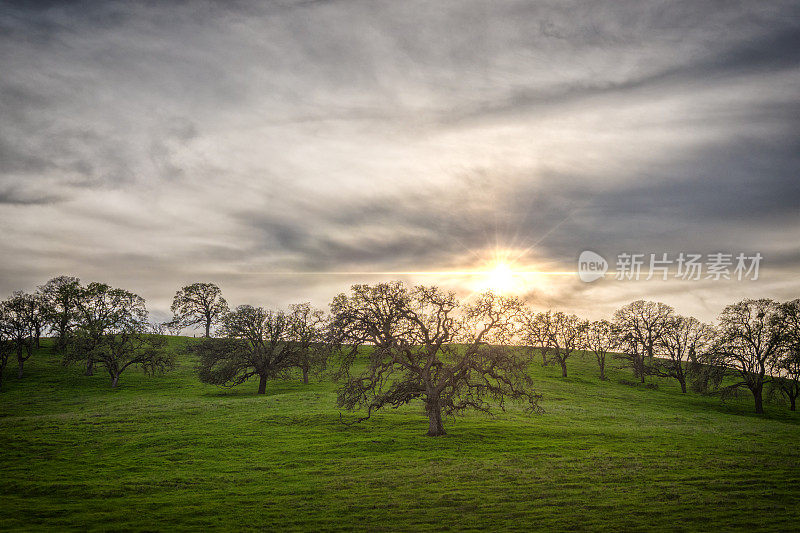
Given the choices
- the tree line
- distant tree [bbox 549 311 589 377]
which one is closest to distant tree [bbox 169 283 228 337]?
the tree line

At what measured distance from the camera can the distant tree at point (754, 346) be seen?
75.1 m

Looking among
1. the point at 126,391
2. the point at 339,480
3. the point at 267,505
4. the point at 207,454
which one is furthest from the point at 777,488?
the point at 126,391

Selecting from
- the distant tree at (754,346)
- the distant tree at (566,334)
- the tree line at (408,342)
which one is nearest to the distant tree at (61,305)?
the tree line at (408,342)

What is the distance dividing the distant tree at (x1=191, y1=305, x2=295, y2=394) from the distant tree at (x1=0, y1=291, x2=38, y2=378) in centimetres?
3566

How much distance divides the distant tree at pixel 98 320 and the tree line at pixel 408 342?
24 cm

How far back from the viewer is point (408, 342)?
43000 millimetres

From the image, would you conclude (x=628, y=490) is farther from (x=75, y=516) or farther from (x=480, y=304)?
(x=75, y=516)

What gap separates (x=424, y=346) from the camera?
44719mm

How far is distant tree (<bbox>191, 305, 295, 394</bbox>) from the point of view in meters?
72.0

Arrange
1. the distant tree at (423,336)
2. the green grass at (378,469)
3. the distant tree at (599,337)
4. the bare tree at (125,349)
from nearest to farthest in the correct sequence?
the green grass at (378,469) < the distant tree at (423,336) < the bare tree at (125,349) < the distant tree at (599,337)

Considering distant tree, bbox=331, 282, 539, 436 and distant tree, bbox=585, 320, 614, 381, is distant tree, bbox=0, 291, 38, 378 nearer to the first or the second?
distant tree, bbox=331, 282, 539, 436

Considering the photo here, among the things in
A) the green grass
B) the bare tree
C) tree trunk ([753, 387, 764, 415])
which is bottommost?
tree trunk ([753, 387, 764, 415])

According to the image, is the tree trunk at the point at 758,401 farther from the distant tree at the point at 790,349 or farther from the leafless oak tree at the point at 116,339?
the leafless oak tree at the point at 116,339

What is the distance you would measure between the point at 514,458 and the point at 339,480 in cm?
1380
